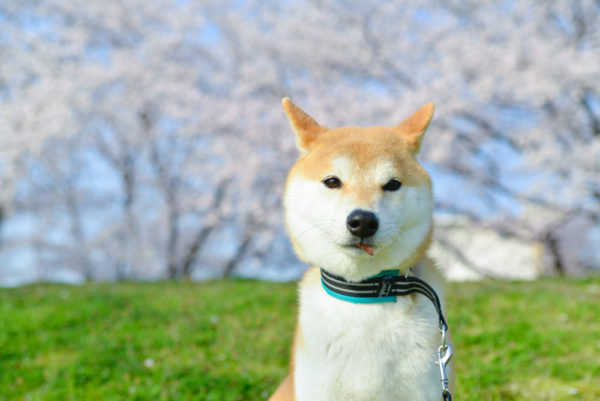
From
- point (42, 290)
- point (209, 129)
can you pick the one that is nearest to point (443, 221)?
point (209, 129)

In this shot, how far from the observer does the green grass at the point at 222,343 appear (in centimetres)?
402

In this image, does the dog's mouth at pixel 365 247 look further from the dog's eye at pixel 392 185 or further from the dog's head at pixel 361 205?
the dog's eye at pixel 392 185

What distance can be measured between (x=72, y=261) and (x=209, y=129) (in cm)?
574

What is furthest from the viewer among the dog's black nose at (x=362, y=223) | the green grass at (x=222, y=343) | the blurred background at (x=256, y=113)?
the blurred background at (x=256, y=113)

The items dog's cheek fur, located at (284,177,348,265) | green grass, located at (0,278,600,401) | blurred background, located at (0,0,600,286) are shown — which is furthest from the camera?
blurred background, located at (0,0,600,286)

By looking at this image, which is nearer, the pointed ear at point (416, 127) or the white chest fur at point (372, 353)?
the white chest fur at point (372, 353)

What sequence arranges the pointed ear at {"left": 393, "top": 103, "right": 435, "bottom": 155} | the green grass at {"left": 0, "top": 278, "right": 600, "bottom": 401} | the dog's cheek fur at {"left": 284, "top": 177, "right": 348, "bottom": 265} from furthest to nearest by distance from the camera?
the green grass at {"left": 0, "top": 278, "right": 600, "bottom": 401}
the pointed ear at {"left": 393, "top": 103, "right": 435, "bottom": 155}
the dog's cheek fur at {"left": 284, "top": 177, "right": 348, "bottom": 265}

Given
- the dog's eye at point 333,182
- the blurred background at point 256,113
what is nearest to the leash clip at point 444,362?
the dog's eye at point 333,182

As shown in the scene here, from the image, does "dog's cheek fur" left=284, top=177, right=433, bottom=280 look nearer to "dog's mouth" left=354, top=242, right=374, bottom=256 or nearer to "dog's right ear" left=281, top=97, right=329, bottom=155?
"dog's mouth" left=354, top=242, right=374, bottom=256

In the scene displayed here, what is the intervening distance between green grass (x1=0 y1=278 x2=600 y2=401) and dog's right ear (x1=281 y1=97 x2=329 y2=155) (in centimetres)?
213

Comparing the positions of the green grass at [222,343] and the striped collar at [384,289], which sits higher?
the striped collar at [384,289]

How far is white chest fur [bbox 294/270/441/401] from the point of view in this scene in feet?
6.52

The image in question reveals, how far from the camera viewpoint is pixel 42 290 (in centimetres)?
794

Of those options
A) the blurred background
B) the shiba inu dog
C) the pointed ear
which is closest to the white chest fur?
the shiba inu dog
